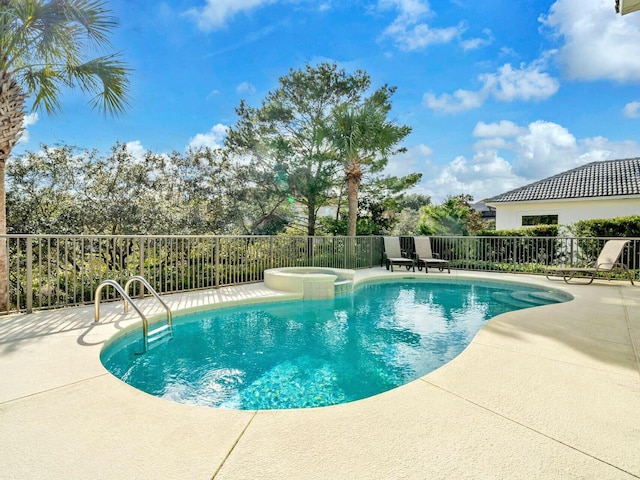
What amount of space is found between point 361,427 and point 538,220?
1735 cm

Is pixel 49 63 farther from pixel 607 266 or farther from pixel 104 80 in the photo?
pixel 607 266

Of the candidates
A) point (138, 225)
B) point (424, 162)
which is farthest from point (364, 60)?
point (138, 225)

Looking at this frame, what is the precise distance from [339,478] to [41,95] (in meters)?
7.74

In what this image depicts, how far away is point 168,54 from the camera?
11.6m

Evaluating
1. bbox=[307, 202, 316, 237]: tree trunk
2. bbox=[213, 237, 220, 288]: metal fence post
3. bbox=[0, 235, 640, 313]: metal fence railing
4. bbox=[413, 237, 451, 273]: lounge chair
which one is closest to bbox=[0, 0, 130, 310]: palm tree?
bbox=[0, 235, 640, 313]: metal fence railing

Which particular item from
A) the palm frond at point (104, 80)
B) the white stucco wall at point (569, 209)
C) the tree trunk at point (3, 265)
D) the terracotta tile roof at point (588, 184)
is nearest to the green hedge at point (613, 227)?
the white stucco wall at point (569, 209)

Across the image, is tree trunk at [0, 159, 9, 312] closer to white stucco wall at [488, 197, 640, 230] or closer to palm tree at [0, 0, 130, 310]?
palm tree at [0, 0, 130, 310]

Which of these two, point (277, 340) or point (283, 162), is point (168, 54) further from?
point (277, 340)

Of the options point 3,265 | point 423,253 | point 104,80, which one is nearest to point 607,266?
point 423,253

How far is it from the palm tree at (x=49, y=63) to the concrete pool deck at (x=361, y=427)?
4018mm

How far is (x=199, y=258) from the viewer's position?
265 inches

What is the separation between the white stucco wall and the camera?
44.1 ft

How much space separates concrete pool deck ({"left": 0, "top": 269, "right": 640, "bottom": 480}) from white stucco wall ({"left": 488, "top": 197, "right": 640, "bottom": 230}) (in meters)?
14.3

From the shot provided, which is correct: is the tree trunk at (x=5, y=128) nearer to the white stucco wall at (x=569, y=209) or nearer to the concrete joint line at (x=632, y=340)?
the concrete joint line at (x=632, y=340)
